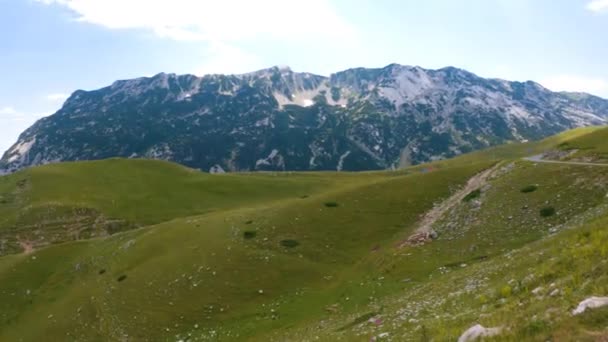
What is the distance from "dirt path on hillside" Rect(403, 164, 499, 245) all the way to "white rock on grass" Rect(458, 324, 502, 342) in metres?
30.8

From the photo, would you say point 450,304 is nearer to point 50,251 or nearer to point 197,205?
point 50,251

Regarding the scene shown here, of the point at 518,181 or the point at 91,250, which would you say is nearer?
the point at 518,181

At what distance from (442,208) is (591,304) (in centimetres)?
4333

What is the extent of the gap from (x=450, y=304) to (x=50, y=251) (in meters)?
61.7

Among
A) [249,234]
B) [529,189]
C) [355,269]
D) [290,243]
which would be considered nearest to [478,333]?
[355,269]

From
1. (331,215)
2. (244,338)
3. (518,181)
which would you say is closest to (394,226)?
(331,215)

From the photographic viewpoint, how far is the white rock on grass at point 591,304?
11613mm

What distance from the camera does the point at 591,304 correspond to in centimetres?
1180

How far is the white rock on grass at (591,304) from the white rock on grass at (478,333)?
88.6 inches

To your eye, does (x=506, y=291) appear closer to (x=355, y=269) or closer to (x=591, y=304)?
(x=591, y=304)

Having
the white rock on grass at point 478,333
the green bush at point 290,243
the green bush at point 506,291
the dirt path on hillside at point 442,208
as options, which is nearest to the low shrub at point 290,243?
the green bush at point 290,243

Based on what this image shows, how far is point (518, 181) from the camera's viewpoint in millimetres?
A: 52188

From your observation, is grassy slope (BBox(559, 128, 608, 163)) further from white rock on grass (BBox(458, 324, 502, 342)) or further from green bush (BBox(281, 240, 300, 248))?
white rock on grass (BBox(458, 324, 502, 342))

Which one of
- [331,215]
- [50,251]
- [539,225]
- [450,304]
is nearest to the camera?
[450,304]
